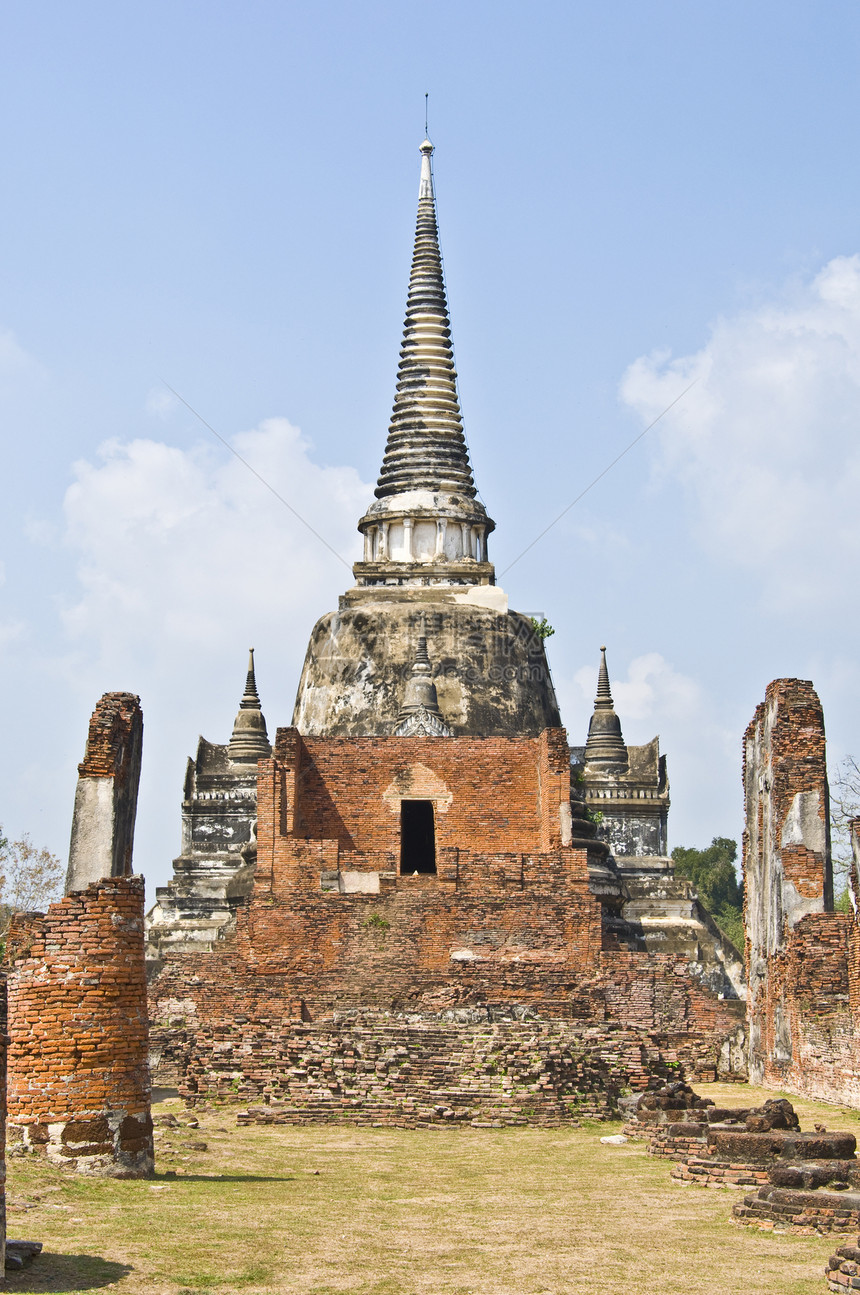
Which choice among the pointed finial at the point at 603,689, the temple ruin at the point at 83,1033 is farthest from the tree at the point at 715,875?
the temple ruin at the point at 83,1033

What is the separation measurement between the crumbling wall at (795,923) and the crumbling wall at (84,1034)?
27.4 ft

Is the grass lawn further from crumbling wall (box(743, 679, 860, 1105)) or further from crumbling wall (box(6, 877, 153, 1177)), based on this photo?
crumbling wall (box(743, 679, 860, 1105))

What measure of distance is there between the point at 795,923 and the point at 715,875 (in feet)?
138

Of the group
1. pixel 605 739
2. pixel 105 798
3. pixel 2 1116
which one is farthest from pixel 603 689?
pixel 2 1116

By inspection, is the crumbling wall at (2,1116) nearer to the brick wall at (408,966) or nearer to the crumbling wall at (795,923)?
the brick wall at (408,966)

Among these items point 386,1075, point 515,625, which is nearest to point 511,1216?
point 386,1075

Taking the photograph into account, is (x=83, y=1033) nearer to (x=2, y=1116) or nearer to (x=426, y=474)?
(x=2, y=1116)

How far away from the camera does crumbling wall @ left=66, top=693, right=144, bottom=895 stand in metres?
16.6

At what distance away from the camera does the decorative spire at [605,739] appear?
38344 mm

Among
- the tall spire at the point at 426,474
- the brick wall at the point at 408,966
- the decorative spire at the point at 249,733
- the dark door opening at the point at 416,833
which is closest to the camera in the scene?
the brick wall at the point at 408,966

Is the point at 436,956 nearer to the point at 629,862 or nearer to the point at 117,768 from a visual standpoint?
the point at 117,768

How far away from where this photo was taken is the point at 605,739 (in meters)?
38.8

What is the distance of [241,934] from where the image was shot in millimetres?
20781

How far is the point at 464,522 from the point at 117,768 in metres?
16.2
